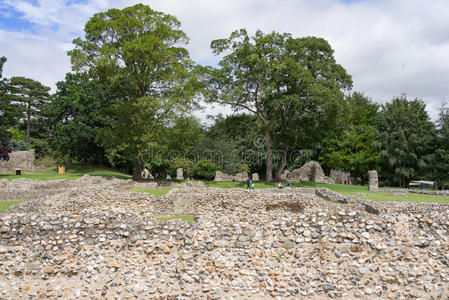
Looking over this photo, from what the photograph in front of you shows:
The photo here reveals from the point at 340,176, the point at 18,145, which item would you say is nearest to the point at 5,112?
the point at 18,145

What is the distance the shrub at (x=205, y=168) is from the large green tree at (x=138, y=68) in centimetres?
1643

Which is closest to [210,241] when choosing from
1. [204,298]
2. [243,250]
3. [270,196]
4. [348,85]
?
[243,250]

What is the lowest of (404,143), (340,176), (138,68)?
(340,176)

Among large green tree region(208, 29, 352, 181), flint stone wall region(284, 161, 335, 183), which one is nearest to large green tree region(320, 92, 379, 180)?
flint stone wall region(284, 161, 335, 183)

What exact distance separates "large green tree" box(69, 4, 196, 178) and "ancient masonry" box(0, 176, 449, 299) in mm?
15155

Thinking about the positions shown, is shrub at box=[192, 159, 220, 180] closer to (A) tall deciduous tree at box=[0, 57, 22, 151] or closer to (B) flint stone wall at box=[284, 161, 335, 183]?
(B) flint stone wall at box=[284, 161, 335, 183]

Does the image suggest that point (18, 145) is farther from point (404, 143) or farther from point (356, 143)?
point (404, 143)

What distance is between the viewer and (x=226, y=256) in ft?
25.4

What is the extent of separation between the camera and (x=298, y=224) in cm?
875

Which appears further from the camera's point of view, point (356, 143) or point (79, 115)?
point (356, 143)

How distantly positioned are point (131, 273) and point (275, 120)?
22.8 meters

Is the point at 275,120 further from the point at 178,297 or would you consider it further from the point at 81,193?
the point at 178,297

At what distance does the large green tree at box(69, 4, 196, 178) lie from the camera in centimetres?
2338

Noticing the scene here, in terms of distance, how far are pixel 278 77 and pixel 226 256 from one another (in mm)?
19131
